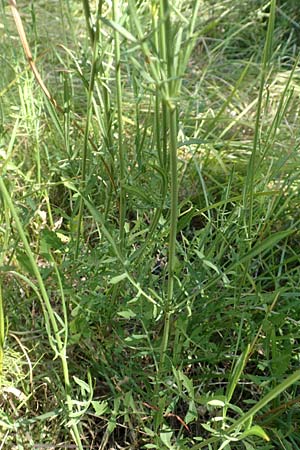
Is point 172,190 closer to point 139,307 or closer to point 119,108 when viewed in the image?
point 119,108

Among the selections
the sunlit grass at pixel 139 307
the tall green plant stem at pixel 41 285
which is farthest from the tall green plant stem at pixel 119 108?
the tall green plant stem at pixel 41 285

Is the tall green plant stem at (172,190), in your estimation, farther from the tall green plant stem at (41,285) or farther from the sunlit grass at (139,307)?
the tall green plant stem at (41,285)

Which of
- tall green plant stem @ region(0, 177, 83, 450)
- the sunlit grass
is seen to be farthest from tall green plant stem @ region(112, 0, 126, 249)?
tall green plant stem @ region(0, 177, 83, 450)

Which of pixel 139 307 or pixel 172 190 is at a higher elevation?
pixel 172 190

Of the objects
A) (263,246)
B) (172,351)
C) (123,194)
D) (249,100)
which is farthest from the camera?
(249,100)

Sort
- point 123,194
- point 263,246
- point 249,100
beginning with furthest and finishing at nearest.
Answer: point 249,100
point 123,194
point 263,246

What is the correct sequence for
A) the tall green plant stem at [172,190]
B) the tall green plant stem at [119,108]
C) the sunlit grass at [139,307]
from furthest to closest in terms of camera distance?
the sunlit grass at [139,307] < the tall green plant stem at [119,108] < the tall green plant stem at [172,190]

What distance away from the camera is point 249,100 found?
1659 mm

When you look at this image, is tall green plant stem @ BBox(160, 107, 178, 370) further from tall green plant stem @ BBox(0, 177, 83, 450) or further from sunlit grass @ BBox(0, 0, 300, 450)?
tall green plant stem @ BBox(0, 177, 83, 450)

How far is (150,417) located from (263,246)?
34cm

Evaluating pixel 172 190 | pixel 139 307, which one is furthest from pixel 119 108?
pixel 139 307

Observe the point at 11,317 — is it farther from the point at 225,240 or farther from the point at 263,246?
the point at 263,246

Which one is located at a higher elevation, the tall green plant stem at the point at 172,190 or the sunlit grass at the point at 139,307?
the tall green plant stem at the point at 172,190

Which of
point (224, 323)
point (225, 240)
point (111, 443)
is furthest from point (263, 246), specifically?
point (111, 443)
